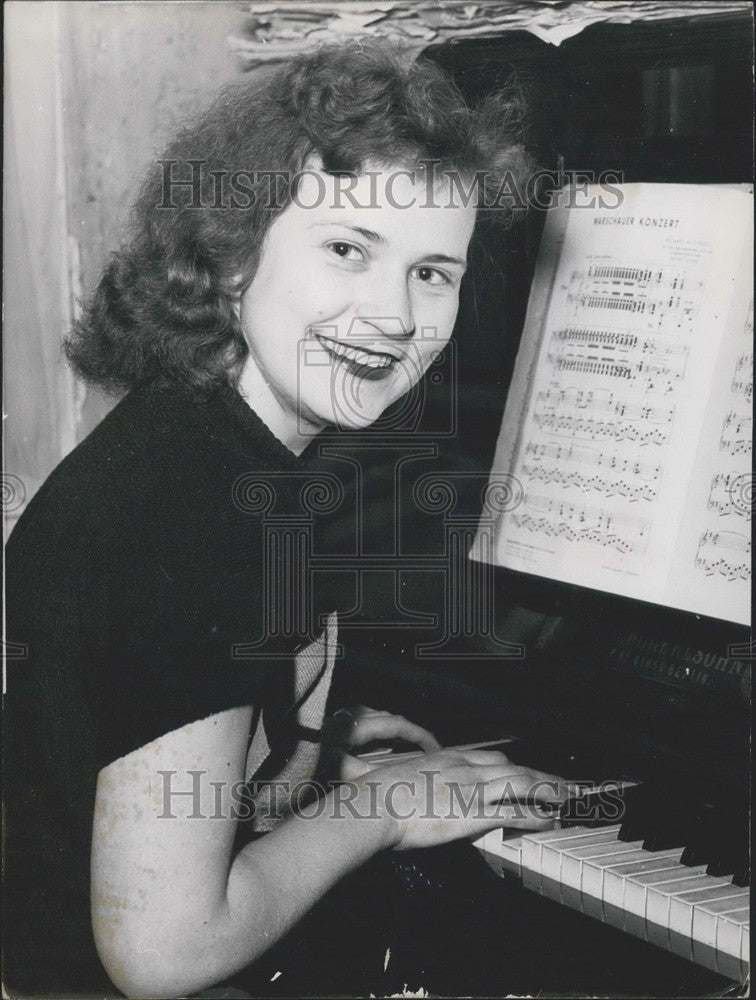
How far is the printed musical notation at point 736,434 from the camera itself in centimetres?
123

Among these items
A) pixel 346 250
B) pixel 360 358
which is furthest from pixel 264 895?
pixel 346 250

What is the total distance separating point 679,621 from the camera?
1.27 meters

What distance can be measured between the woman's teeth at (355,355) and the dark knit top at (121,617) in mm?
120

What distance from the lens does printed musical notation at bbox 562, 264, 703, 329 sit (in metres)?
1.25

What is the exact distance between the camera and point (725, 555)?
48.4 inches

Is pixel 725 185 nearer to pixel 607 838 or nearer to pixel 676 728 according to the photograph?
pixel 676 728

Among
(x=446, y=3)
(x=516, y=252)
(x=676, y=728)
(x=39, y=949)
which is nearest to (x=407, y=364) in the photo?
(x=516, y=252)

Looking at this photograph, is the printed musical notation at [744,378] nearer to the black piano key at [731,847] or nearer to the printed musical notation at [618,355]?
the printed musical notation at [618,355]

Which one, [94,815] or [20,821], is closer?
[94,815]

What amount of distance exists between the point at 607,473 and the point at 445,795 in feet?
1.43

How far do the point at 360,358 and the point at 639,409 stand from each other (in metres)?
0.34

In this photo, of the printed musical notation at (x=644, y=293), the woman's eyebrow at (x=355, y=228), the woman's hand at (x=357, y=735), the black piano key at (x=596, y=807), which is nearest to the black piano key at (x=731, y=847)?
the black piano key at (x=596, y=807)

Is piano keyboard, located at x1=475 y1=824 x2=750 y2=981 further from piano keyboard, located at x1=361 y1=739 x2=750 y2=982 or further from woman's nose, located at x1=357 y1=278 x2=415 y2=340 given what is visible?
woman's nose, located at x1=357 y1=278 x2=415 y2=340

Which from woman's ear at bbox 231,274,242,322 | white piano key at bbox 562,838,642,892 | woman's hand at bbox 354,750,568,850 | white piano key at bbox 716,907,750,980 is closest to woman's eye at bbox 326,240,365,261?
woman's ear at bbox 231,274,242,322
